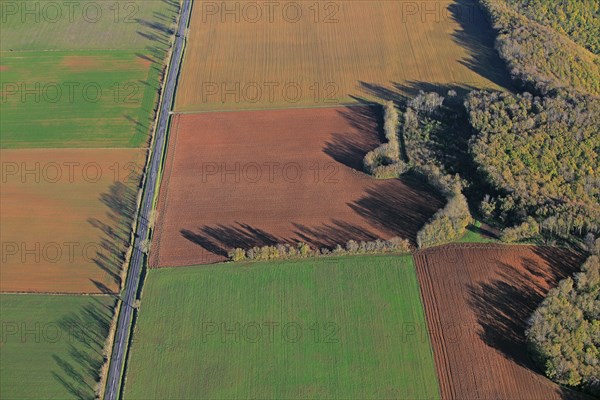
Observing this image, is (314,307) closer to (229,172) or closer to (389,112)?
(229,172)

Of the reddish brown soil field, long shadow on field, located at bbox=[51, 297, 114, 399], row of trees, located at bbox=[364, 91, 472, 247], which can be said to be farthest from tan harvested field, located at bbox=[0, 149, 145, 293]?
row of trees, located at bbox=[364, 91, 472, 247]

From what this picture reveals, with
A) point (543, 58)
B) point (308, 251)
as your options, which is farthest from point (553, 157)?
point (308, 251)

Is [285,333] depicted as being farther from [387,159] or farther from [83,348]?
[387,159]

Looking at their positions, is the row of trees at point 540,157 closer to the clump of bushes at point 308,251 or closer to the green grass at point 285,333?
the clump of bushes at point 308,251

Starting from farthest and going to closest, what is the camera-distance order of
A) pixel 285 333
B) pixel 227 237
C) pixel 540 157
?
1. pixel 540 157
2. pixel 227 237
3. pixel 285 333

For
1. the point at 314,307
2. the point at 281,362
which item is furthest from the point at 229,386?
the point at 314,307

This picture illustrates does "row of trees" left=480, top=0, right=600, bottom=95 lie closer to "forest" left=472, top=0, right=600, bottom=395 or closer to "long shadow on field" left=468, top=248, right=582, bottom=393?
"forest" left=472, top=0, right=600, bottom=395
